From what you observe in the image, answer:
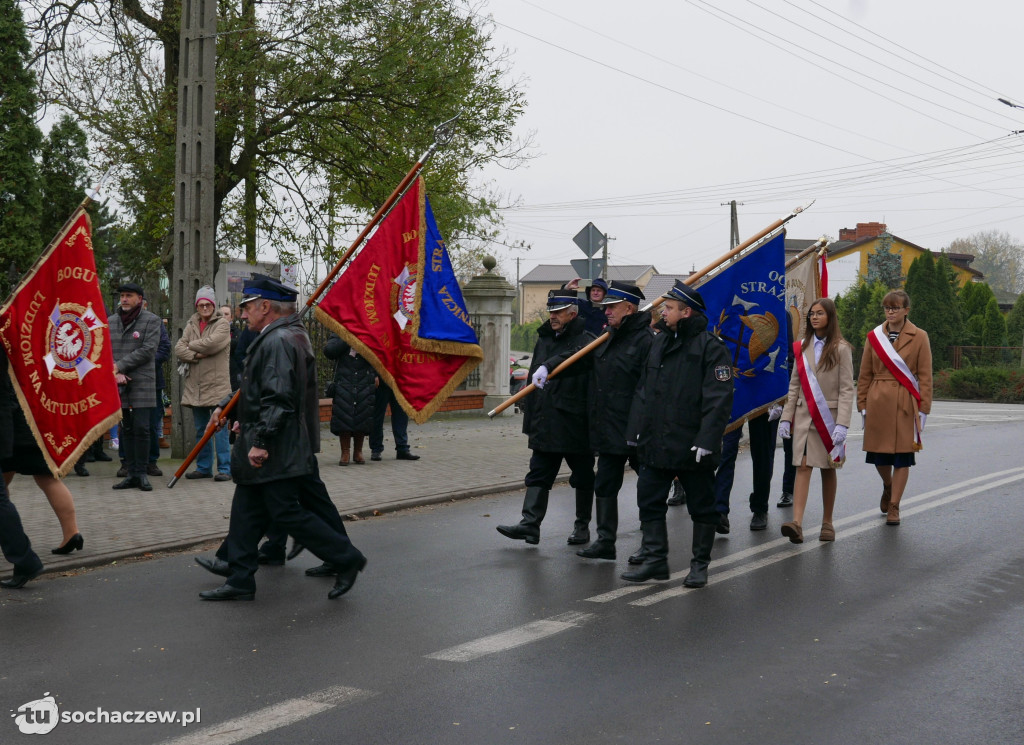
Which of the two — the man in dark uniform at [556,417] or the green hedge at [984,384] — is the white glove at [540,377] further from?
the green hedge at [984,384]

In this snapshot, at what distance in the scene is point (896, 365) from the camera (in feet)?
31.0

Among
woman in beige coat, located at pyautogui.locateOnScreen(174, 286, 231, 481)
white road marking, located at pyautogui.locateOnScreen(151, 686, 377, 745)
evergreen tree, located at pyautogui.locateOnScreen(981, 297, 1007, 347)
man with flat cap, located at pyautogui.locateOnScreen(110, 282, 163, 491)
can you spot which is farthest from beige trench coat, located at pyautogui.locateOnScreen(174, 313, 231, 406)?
evergreen tree, located at pyautogui.locateOnScreen(981, 297, 1007, 347)

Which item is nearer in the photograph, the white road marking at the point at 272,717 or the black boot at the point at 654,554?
the white road marking at the point at 272,717

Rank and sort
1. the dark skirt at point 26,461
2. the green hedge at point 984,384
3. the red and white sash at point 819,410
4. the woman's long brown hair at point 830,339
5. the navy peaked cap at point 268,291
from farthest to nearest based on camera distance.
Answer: the green hedge at point 984,384 → the woman's long brown hair at point 830,339 → the red and white sash at point 819,410 → the dark skirt at point 26,461 → the navy peaked cap at point 268,291

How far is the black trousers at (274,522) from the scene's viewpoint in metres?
6.42

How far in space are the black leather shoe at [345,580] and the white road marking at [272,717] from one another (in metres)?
1.67

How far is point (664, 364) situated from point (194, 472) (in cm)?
618

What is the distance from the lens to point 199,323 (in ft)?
37.3

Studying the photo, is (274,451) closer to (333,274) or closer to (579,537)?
(333,274)

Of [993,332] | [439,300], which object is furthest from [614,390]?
[993,332]

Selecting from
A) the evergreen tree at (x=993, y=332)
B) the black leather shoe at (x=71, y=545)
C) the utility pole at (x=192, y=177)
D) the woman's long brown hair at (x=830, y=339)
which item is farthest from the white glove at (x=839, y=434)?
the evergreen tree at (x=993, y=332)

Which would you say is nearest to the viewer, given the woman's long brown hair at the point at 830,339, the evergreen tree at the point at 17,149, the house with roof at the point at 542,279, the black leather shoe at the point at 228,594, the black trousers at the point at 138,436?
the black leather shoe at the point at 228,594

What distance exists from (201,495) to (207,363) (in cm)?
154

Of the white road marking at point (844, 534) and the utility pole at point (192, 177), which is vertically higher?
the utility pole at point (192, 177)
